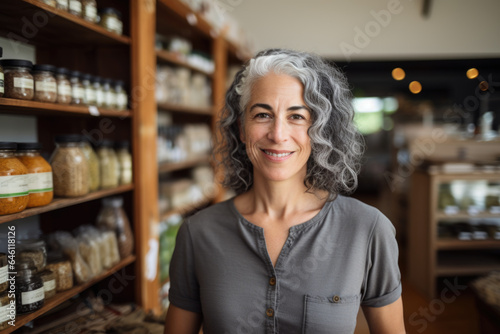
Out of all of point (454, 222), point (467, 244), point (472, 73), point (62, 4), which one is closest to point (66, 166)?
point (62, 4)

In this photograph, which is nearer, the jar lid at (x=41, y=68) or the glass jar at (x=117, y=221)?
the jar lid at (x=41, y=68)

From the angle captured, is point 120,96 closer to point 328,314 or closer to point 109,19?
point 109,19

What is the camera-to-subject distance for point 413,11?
411 centimetres

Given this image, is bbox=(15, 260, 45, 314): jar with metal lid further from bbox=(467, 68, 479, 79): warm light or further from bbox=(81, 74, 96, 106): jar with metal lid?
bbox=(467, 68, 479, 79): warm light

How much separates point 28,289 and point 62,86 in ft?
2.56

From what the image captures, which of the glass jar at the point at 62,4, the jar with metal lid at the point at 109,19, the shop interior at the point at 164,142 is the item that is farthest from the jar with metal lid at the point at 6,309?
the jar with metal lid at the point at 109,19

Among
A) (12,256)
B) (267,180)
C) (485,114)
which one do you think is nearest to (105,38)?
(12,256)

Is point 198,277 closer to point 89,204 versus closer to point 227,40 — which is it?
point 89,204

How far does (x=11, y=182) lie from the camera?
1.23 metres

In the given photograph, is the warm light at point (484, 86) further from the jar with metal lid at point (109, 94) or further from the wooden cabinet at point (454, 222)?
the jar with metal lid at point (109, 94)

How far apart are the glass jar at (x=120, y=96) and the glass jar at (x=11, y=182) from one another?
29.2 inches

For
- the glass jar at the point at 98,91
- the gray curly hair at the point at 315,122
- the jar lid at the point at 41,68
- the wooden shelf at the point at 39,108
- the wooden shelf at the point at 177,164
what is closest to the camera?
the gray curly hair at the point at 315,122

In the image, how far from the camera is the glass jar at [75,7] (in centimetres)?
158

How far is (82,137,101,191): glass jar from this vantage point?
172 cm
